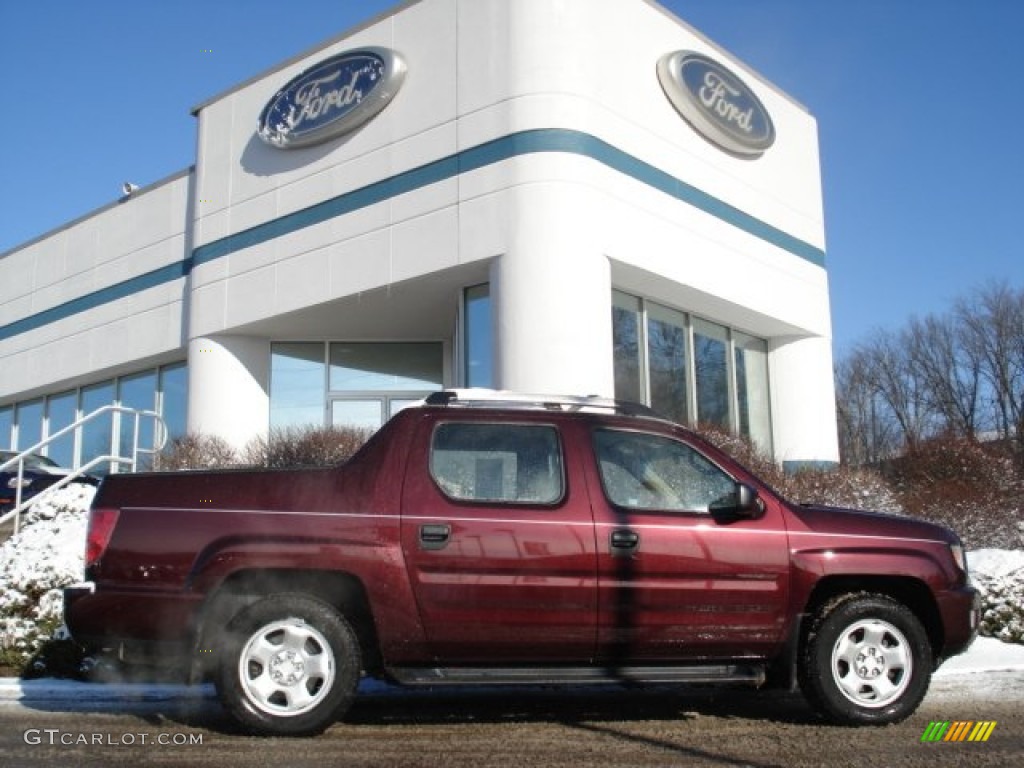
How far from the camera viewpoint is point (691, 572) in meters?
5.11

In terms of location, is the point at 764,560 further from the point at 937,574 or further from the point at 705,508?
the point at 937,574

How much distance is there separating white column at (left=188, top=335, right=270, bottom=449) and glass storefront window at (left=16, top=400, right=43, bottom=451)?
25.6 ft

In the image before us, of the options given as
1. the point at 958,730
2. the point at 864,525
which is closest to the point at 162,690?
the point at 864,525

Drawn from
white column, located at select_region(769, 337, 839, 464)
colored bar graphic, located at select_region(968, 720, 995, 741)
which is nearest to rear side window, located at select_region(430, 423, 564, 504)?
colored bar graphic, located at select_region(968, 720, 995, 741)

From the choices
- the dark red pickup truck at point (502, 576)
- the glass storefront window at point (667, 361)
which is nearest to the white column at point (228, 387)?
the glass storefront window at point (667, 361)

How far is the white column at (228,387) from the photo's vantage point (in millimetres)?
17188

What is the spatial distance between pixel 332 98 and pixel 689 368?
7.68 metres

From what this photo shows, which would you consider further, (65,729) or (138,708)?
(138,708)

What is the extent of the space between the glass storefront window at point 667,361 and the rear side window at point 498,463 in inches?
412

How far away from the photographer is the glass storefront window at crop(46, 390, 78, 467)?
2169 cm

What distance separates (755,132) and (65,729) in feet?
49.8

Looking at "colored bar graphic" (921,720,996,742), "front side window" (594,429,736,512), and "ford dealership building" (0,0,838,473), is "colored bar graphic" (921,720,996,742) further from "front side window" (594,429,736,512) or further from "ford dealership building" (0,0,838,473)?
"ford dealership building" (0,0,838,473)

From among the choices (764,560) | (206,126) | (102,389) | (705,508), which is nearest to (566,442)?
(705,508)

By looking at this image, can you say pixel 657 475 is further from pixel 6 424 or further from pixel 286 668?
pixel 6 424
